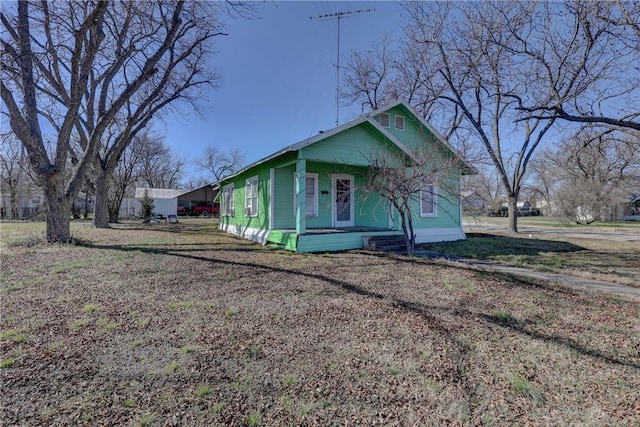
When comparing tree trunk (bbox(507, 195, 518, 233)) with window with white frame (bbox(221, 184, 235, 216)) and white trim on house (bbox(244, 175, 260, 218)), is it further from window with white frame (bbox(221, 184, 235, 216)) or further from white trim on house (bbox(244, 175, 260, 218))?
window with white frame (bbox(221, 184, 235, 216))

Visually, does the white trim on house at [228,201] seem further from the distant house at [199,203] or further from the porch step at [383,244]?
the distant house at [199,203]

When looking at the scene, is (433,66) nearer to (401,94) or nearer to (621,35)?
(401,94)

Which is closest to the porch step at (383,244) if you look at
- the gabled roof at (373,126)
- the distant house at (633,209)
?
the gabled roof at (373,126)

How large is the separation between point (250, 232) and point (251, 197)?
4.86 ft

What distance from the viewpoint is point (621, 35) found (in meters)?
8.14

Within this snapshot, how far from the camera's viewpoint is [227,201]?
58.0 feet

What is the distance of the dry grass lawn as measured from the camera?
2189 mm

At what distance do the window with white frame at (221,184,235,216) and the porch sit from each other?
729cm

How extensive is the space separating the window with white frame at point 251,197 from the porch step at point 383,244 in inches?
195

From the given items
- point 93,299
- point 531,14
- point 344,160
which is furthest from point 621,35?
point 93,299

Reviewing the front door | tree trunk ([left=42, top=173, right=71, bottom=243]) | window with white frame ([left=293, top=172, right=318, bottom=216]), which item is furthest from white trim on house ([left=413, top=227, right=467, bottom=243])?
tree trunk ([left=42, top=173, right=71, bottom=243])

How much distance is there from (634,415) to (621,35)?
10.5 metres

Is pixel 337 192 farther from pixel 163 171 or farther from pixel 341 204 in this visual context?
pixel 163 171

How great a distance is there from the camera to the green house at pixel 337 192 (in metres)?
9.20
